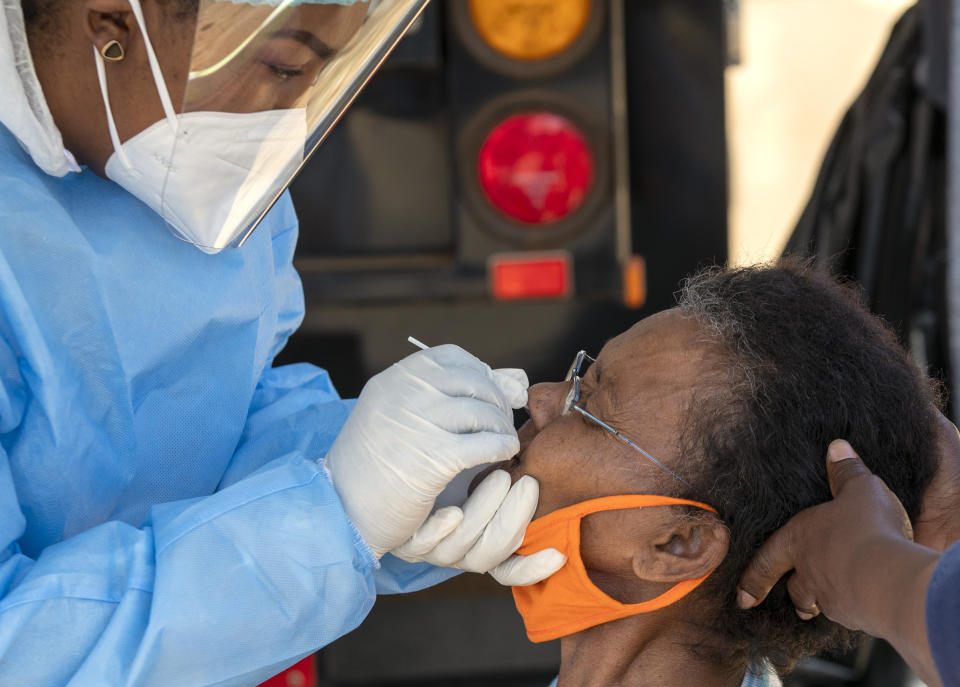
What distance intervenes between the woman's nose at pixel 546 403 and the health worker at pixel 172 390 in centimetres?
6

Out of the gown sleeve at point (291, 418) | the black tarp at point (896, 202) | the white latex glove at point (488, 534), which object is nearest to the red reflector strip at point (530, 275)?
the gown sleeve at point (291, 418)

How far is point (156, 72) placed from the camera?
→ 4.18 ft

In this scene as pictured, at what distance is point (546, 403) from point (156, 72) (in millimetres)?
723

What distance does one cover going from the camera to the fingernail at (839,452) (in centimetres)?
136

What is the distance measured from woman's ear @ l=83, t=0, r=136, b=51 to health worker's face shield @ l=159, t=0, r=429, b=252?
0.08 m

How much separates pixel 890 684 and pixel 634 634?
1657mm

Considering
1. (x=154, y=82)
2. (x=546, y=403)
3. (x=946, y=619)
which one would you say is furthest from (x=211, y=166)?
(x=946, y=619)

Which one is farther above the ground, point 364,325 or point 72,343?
point 72,343

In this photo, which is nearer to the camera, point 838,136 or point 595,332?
point 595,332

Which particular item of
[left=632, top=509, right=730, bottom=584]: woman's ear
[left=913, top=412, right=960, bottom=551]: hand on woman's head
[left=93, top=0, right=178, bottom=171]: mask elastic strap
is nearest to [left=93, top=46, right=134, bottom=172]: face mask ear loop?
[left=93, top=0, right=178, bottom=171]: mask elastic strap

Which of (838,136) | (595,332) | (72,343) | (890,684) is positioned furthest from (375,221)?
(890,684)

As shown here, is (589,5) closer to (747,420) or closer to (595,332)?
(595,332)

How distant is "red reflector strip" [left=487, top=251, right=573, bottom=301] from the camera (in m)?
2.39

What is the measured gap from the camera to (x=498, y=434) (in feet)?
4.67
